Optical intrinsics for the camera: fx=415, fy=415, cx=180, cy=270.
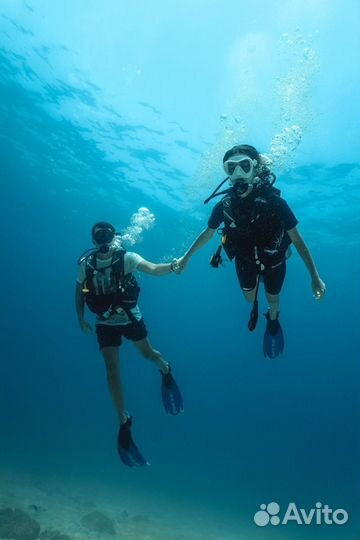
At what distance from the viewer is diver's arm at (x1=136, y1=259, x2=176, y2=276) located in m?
6.72

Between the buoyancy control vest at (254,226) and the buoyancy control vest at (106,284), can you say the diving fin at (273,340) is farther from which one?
the buoyancy control vest at (106,284)

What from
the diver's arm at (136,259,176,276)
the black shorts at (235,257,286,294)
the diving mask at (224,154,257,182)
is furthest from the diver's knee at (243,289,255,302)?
the diving mask at (224,154,257,182)

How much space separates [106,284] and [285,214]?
10.3 ft

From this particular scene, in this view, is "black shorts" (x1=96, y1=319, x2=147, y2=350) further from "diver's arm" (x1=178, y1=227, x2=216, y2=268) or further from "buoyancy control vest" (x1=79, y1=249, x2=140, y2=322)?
"diver's arm" (x1=178, y1=227, x2=216, y2=268)

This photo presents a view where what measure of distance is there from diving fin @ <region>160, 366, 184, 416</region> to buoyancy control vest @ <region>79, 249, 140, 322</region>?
2.22 m

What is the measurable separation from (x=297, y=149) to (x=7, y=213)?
54620 millimetres

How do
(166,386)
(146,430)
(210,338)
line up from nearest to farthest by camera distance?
(166,386)
(146,430)
(210,338)

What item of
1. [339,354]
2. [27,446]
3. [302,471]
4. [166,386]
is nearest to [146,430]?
[302,471]

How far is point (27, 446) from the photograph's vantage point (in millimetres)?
39500

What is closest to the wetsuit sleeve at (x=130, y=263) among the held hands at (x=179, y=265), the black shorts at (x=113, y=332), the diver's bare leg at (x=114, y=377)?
the held hands at (x=179, y=265)

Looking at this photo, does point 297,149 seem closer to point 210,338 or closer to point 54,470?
point 54,470

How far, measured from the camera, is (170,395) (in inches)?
334

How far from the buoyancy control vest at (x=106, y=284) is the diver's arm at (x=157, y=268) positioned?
0.29m

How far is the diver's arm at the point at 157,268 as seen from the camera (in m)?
6.72
